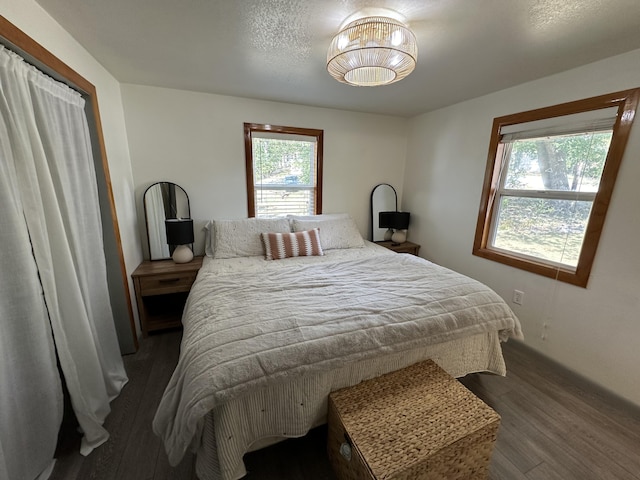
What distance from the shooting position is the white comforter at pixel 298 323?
102 cm

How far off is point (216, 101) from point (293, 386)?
2631mm

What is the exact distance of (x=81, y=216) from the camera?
1483 mm

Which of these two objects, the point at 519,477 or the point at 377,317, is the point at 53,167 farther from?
the point at 519,477

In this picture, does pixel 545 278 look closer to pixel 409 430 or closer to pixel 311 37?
pixel 409 430

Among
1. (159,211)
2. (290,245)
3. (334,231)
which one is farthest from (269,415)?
(159,211)

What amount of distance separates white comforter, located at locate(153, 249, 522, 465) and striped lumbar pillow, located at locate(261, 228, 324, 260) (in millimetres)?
363

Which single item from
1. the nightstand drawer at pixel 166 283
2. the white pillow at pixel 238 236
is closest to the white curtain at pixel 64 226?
the nightstand drawer at pixel 166 283

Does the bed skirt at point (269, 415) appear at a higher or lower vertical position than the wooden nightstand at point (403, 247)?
lower

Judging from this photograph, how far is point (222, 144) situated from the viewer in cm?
264

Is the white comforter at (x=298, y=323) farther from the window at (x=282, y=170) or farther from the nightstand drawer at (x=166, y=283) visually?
the window at (x=282, y=170)

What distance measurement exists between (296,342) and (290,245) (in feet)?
4.54

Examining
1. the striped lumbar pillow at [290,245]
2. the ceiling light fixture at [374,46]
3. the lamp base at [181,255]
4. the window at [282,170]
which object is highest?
the ceiling light fixture at [374,46]

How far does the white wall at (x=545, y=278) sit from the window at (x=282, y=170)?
138 centimetres

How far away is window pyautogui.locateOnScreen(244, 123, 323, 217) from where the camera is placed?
2.79 meters
